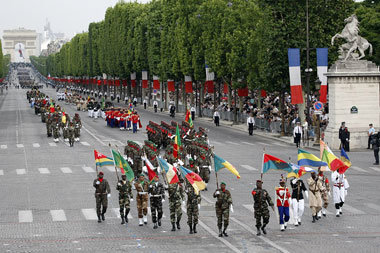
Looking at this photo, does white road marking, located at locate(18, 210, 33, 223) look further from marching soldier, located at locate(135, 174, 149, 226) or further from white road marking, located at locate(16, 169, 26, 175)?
white road marking, located at locate(16, 169, 26, 175)

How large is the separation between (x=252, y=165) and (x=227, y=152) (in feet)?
22.6

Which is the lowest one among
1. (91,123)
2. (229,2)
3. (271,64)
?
(91,123)

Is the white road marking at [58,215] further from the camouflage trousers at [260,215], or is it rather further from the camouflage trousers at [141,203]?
the camouflage trousers at [260,215]

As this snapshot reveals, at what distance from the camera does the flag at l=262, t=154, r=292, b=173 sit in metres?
24.9

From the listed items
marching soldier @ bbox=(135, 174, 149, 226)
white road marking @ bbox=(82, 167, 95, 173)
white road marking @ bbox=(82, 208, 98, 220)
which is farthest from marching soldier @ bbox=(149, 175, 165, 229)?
white road marking @ bbox=(82, 167, 95, 173)

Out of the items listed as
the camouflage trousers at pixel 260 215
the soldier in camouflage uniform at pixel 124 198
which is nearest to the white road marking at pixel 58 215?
the soldier in camouflage uniform at pixel 124 198

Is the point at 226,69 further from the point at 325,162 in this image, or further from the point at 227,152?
the point at 325,162

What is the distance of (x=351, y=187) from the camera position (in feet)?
108

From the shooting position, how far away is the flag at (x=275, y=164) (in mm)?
24859

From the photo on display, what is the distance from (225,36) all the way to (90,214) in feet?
155

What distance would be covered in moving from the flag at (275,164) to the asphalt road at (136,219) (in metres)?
1.62

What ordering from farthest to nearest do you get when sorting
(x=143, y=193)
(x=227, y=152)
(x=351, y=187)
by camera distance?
(x=227, y=152)
(x=351, y=187)
(x=143, y=193)

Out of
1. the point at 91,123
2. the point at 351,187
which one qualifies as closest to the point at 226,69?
the point at 91,123

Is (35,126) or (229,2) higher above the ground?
(229,2)
